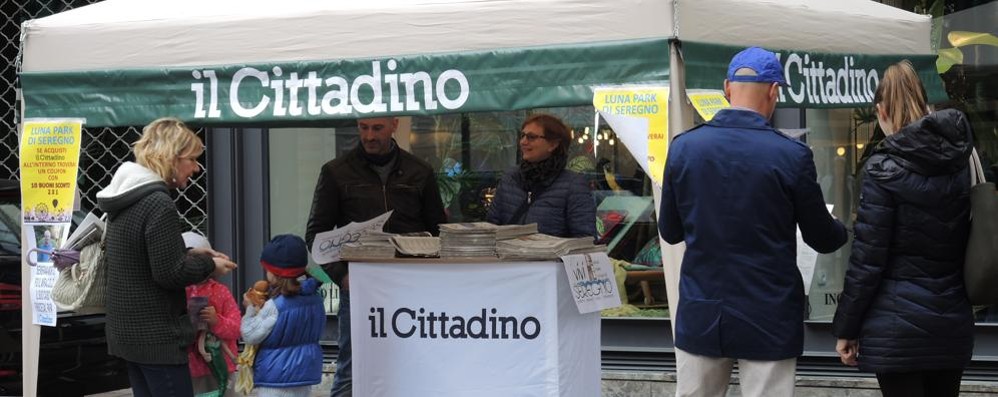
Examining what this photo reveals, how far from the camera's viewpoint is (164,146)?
5.04 metres

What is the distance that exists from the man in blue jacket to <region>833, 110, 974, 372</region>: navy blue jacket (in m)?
0.24

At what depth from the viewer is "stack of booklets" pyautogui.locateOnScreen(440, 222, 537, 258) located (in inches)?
211

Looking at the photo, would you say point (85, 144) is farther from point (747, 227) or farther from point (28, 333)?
point (747, 227)

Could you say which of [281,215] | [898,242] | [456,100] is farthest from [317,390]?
[898,242]

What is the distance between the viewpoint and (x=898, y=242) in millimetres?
4504

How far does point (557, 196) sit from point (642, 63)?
143 centimetres

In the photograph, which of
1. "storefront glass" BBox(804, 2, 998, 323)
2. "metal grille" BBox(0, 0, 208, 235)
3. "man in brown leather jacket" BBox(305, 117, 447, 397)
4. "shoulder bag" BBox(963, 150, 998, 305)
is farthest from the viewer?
"metal grille" BBox(0, 0, 208, 235)

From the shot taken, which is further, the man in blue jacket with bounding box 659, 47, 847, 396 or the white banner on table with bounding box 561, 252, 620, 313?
the white banner on table with bounding box 561, 252, 620, 313

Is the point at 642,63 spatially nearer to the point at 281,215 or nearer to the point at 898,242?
the point at 898,242

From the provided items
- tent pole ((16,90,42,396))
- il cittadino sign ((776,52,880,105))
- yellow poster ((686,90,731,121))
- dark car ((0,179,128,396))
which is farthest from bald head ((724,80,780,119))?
dark car ((0,179,128,396))

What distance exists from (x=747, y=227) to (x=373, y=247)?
188 centimetres

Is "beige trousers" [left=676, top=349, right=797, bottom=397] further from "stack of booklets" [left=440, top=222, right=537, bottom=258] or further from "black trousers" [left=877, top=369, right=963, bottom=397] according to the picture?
"stack of booklets" [left=440, top=222, right=537, bottom=258]

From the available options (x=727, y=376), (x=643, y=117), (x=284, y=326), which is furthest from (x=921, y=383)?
(x=284, y=326)

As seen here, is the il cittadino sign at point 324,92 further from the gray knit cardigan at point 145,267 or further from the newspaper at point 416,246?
the newspaper at point 416,246
